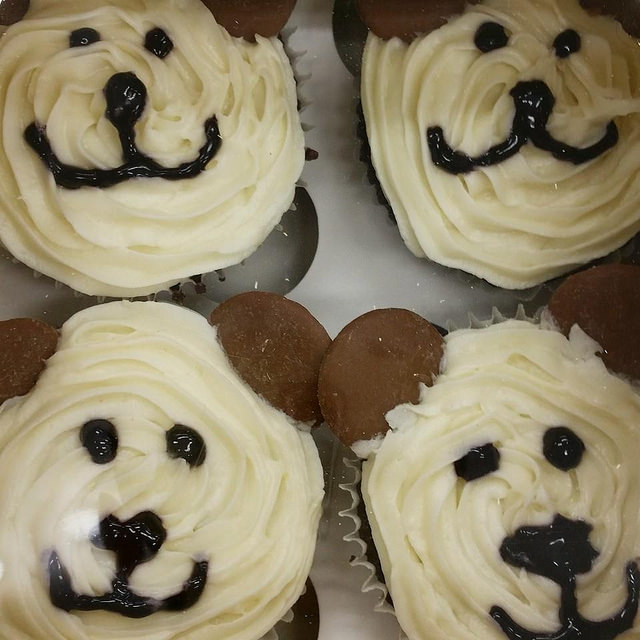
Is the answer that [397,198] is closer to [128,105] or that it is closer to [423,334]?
[423,334]

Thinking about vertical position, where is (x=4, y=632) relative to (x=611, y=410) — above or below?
below

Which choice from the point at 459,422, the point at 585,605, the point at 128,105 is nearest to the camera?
the point at 585,605

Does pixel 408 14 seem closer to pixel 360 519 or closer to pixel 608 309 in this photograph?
pixel 608 309

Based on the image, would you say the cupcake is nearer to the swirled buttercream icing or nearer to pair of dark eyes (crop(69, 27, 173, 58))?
the swirled buttercream icing

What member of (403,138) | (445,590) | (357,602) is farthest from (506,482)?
(403,138)

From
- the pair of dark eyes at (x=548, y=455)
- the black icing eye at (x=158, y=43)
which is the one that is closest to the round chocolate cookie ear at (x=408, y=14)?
the black icing eye at (x=158, y=43)

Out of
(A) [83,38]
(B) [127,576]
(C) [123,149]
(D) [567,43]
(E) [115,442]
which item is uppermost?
(D) [567,43]

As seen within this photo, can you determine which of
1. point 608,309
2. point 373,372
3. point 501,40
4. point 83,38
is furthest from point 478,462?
point 83,38
